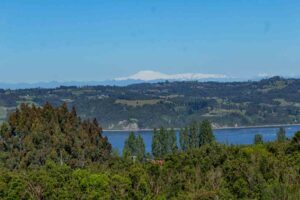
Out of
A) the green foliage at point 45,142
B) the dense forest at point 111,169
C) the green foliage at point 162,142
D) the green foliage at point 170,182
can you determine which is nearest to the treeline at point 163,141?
the green foliage at point 162,142

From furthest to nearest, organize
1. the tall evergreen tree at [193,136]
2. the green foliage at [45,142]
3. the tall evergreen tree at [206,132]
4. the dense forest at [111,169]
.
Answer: the tall evergreen tree at [193,136] → the tall evergreen tree at [206,132] → the green foliage at [45,142] → the dense forest at [111,169]

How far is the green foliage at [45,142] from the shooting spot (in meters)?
78.8

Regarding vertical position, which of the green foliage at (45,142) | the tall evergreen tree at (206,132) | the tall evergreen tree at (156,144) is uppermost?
the green foliage at (45,142)

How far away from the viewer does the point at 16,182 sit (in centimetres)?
5853

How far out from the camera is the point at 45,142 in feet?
267

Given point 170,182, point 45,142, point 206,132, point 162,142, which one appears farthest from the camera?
point 162,142

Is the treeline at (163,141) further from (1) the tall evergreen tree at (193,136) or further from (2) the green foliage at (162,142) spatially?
(1) the tall evergreen tree at (193,136)

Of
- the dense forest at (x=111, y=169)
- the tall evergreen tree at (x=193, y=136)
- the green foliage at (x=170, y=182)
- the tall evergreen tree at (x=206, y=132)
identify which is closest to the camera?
the green foliage at (x=170, y=182)

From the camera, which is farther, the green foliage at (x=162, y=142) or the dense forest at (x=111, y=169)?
the green foliage at (x=162, y=142)

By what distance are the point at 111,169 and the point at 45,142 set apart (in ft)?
49.2

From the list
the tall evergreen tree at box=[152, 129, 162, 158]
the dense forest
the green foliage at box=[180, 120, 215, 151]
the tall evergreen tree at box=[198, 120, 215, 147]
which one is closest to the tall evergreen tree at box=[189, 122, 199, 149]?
the green foliage at box=[180, 120, 215, 151]

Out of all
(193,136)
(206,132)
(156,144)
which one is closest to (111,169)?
(156,144)

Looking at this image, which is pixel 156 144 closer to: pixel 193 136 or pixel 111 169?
pixel 193 136

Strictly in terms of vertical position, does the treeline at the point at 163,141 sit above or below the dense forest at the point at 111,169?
→ below
